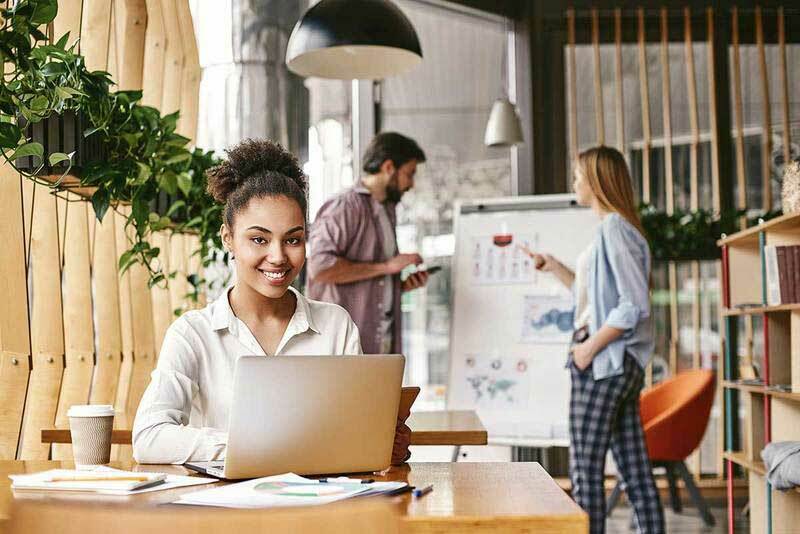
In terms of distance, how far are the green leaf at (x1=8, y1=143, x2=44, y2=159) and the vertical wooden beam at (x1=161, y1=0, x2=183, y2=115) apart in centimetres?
220

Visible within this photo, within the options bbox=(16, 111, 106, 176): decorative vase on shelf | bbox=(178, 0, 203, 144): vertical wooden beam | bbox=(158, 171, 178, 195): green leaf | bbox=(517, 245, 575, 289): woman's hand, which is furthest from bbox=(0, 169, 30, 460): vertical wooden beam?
bbox=(517, 245, 575, 289): woman's hand

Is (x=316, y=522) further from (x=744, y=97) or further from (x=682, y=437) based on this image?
(x=744, y=97)

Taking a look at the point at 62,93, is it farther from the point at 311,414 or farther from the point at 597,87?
the point at 597,87

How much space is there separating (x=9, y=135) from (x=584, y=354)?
2788 mm

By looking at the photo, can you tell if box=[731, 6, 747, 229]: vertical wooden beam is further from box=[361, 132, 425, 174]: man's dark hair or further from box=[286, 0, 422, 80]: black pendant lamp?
box=[286, 0, 422, 80]: black pendant lamp

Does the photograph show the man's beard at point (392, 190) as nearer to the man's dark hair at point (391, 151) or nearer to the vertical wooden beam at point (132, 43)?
the man's dark hair at point (391, 151)

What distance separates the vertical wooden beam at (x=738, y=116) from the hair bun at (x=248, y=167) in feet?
16.0

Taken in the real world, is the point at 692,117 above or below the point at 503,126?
above

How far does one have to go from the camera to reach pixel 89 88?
7.61 ft

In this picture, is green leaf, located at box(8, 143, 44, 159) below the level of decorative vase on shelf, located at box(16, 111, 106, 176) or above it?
below

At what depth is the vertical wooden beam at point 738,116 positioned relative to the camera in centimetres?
653

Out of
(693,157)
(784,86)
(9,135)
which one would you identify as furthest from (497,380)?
(9,135)

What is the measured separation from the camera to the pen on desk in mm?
1538

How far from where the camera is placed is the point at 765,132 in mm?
6531
